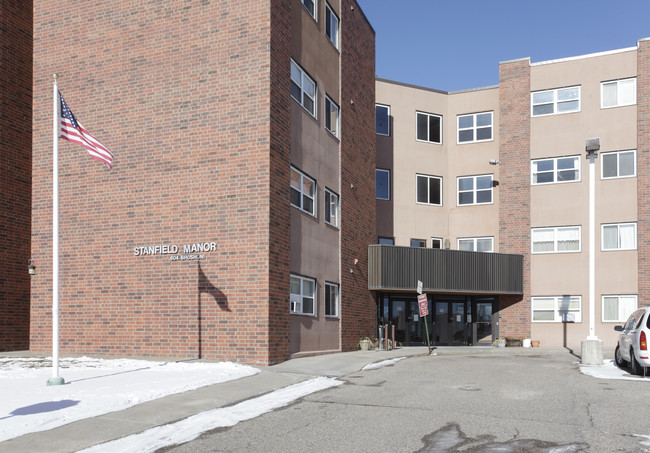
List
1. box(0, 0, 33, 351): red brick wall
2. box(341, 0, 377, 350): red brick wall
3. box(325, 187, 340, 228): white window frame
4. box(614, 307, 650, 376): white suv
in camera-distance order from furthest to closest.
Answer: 1. box(341, 0, 377, 350): red brick wall
2. box(325, 187, 340, 228): white window frame
3. box(0, 0, 33, 351): red brick wall
4. box(614, 307, 650, 376): white suv

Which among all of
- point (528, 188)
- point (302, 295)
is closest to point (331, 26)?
point (302, 295)

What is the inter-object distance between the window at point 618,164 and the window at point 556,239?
2.71m

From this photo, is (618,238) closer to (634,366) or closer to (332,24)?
(634,366)

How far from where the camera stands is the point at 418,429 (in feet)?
30.5

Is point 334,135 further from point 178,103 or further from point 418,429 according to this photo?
point 418,429

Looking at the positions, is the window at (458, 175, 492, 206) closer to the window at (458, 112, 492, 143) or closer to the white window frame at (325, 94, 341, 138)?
the window at (458, 112, 492, 143)

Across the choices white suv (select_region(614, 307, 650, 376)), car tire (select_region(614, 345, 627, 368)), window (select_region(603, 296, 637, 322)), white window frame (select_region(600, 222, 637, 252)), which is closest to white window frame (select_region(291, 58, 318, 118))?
white suv (select_region(614, 307, 650, 376))

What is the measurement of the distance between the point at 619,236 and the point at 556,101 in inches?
262

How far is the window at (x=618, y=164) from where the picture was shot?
97.2ft

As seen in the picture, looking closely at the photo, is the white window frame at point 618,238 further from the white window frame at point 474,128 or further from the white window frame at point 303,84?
the white window frame at point 303,84

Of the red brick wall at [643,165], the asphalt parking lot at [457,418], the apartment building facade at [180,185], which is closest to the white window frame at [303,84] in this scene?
the apartment building facade at [180,185]

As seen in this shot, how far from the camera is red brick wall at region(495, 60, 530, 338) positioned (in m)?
30.8

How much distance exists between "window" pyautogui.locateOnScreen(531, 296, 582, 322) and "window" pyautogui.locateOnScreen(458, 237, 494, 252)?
321 cm

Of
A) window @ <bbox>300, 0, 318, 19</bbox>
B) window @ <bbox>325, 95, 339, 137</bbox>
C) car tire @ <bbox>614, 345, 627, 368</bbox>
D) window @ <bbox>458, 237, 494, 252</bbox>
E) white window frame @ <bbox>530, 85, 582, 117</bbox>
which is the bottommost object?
car tire @ <bbox>614, 345, 627, 368</bbox>
